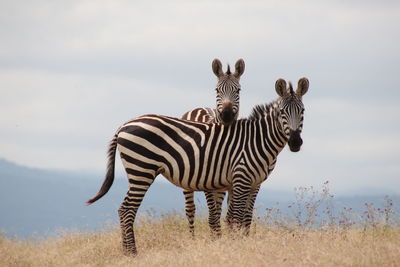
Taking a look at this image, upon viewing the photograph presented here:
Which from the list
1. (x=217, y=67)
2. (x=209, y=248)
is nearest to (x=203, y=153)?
(x=209, y=248)

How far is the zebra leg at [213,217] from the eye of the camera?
1588cm

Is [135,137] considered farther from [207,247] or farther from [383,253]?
[383,253]

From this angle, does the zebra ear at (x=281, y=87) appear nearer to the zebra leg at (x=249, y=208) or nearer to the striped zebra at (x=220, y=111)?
the striped zebra at (x=220, y=111)

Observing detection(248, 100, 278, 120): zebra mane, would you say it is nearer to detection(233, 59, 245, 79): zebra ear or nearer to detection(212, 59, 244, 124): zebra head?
detection(212, 59, 244, 124): zebra head

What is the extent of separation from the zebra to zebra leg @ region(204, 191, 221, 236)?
72 centimetres

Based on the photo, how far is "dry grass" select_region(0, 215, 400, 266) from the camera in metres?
12.0

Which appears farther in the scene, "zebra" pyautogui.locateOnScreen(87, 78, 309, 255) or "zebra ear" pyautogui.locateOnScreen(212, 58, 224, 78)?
"zebra ear" pyautogui.locateOnScreen(212, 58, 224, 78)

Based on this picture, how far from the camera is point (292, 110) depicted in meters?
14.6

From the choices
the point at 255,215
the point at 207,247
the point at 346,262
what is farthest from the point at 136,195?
the point at 346,262

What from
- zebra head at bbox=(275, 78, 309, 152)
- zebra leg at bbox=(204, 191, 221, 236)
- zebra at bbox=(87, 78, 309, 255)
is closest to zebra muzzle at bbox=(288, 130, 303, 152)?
zebra head at bbox=(275, 78, 309, 152)

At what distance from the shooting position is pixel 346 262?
11.6m

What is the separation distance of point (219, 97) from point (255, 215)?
317cm

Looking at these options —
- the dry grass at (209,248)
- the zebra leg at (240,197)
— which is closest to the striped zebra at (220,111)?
the dry grass at (209,248)

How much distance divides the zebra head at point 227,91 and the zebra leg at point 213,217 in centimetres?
177
